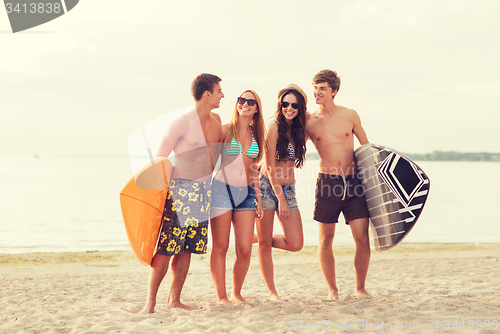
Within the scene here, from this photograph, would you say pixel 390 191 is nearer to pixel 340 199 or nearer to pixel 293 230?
pixel 340 199

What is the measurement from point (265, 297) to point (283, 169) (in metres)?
1.66

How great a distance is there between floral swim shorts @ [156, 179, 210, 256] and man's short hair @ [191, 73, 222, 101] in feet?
2.86

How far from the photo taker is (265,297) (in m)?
4.71

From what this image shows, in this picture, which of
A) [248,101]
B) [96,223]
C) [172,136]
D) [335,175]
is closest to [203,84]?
[248,101]

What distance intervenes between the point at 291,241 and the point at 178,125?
1.70 m

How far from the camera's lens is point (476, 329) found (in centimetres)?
311

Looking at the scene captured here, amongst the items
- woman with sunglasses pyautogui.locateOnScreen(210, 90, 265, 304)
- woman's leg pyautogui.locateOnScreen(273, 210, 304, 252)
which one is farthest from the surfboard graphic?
woman with sunglasses pyautogui.locateOnScreen(210, 90, 265, 304)

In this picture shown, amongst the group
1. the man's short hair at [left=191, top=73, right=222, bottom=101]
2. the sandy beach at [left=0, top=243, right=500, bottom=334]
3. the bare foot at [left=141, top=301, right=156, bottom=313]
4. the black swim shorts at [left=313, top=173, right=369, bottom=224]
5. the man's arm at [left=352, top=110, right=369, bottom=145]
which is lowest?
the sandy beach at [left=0, top=243, right=500, bottom=334]

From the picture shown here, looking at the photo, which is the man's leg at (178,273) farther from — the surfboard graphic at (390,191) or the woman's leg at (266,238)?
the surfboard graphic at (390,191)

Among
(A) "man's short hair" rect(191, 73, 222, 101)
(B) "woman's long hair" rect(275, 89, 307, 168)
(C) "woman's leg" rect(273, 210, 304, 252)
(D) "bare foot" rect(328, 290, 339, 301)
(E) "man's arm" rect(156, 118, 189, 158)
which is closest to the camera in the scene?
(E) "man's arm" rect(156, 118, 189, 158)

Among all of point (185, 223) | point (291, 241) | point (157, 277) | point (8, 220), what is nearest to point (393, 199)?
point (291, 241)

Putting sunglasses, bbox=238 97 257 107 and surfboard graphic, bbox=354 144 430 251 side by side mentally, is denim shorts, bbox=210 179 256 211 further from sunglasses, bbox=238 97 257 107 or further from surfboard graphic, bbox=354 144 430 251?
surfboard graphic, bbox=354 144 430 251

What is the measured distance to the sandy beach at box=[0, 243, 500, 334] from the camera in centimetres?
336

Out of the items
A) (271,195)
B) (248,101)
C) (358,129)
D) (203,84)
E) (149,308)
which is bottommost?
(149,308)
